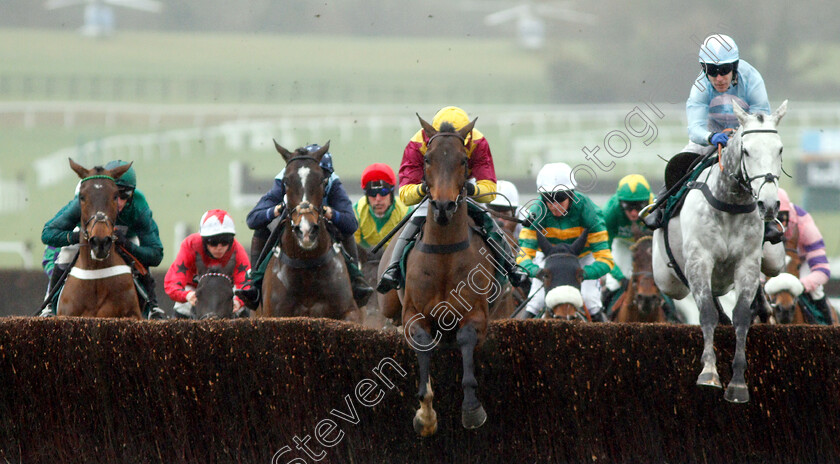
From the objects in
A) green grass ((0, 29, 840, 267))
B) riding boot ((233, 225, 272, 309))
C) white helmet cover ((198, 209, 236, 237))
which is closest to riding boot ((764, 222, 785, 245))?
riding boot ((233, 225, 272, 309))

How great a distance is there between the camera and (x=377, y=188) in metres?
8.77

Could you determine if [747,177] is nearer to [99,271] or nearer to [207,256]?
[99,271]

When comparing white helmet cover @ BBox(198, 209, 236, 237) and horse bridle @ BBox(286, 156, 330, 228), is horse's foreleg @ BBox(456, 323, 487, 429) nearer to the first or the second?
horse bridle @ BBox(286, 156, 330, 228)

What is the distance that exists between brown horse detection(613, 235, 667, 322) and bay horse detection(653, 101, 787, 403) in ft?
4.26

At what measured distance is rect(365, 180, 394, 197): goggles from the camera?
878 centimetres

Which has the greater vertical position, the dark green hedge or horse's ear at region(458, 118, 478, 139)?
horse's ear at region(458, 118, 478, 139)

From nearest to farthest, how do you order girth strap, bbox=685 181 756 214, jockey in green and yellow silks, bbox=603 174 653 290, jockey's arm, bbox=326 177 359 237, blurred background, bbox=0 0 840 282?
girth strap, bbox=685 181 756 214, jockey's arm, bbox=326 177 359 237, jockey in green and yellow silks, bbox=603 174 653 290, blurred background, bbox=0 0 840 282

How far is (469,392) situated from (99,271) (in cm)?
275

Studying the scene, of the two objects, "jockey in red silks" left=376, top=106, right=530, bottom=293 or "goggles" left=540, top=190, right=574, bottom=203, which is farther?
"goggles" left=540, top=190, right=574, bottom=203

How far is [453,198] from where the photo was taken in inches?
219

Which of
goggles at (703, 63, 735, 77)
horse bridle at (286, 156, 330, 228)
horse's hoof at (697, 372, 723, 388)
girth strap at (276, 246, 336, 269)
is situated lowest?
horse's hoof at (697, 372, 723, 388)

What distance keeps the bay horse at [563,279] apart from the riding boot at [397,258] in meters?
1.30

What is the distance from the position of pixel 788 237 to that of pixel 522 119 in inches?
716

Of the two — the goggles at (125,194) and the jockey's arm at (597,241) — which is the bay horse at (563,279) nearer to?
the jockey's arm at (597,241)
